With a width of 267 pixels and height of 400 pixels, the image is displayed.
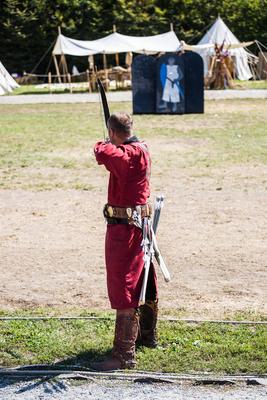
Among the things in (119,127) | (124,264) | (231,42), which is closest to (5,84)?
(231,42)

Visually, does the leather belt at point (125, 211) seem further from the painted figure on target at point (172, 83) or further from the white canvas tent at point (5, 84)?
the white canvas tent at point (5, 84)

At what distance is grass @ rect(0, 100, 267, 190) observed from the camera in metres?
13.4

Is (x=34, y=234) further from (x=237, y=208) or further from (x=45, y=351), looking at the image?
(x=45, y=351)

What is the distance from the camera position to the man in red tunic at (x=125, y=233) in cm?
538

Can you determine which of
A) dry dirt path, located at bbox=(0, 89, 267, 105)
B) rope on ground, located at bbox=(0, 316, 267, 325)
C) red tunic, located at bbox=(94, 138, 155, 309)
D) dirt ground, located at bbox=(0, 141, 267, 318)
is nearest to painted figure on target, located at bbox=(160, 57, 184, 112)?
dry dirt path, located at bbox=(0, 89, 267, 105)

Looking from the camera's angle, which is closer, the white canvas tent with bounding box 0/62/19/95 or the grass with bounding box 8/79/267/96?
the grass with bounding box 8/79/267/96

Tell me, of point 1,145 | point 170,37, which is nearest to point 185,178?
point 1,145

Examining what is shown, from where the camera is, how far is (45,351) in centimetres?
567

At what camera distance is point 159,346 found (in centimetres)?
579

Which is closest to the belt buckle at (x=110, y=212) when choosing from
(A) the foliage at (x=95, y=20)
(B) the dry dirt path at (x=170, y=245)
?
(B) the dry dirt path at (x=170, y=245)

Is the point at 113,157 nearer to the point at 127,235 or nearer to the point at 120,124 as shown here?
the point at 120,124

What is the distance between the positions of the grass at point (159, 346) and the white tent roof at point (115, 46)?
29655 millimetres

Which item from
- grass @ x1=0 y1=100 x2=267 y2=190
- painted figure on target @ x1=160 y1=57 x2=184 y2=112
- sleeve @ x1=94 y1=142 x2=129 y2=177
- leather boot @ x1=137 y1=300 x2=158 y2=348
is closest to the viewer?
sleeve @ x1=94 y1=142 x2=129 y2=177

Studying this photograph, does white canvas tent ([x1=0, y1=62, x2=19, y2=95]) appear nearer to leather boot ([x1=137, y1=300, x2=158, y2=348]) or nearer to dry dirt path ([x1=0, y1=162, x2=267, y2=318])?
dry dirt path ([x1=0, y1=162, x2=267, y2=318])
